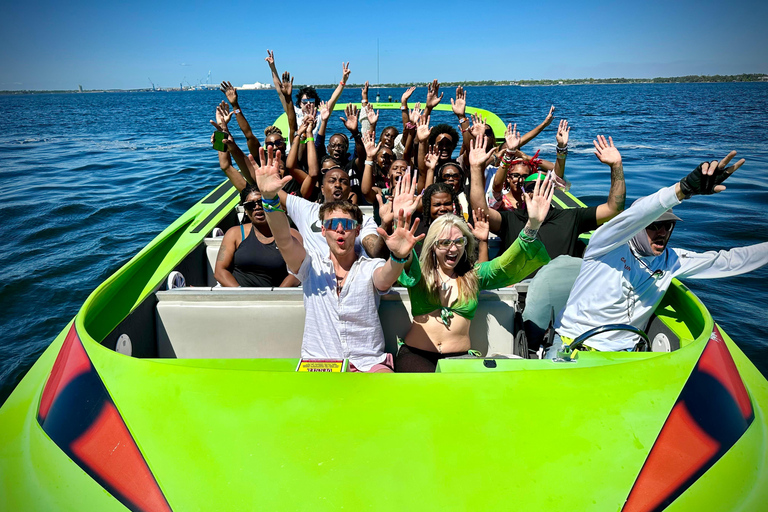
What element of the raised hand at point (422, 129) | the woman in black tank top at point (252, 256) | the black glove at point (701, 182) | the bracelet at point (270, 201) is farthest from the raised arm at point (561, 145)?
the bracelet at point (270, 201)

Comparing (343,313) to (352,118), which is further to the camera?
(352,118)

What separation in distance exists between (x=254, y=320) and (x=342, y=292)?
0.61 meters

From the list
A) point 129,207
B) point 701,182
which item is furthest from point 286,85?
point 129,207

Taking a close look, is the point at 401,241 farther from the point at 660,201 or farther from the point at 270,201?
the point at 660,201

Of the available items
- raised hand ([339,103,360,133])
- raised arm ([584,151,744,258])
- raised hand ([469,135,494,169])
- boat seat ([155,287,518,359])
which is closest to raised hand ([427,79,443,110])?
raised hand ([339,103,360,133])

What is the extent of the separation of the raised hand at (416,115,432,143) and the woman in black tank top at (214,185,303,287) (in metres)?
1.67

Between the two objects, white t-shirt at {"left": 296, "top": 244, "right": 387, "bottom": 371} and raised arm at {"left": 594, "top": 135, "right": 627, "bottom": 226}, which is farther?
raised arm at {"left": 594, "top": 135, "right": 627, "bottom": 226}

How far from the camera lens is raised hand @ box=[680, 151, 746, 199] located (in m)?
1.93

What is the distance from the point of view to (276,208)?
2.07 metres

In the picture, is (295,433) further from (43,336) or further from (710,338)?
(43,336)

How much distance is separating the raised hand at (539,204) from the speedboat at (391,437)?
0.70 m

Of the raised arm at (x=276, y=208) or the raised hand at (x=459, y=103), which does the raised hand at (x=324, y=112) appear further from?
the raised arm at (x=276, y=208)

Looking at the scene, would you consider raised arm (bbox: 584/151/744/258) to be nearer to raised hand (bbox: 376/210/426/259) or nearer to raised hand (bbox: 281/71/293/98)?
raised hand (bbox: 376/210/426/259)

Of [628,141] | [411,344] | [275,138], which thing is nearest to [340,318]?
[411,344]
